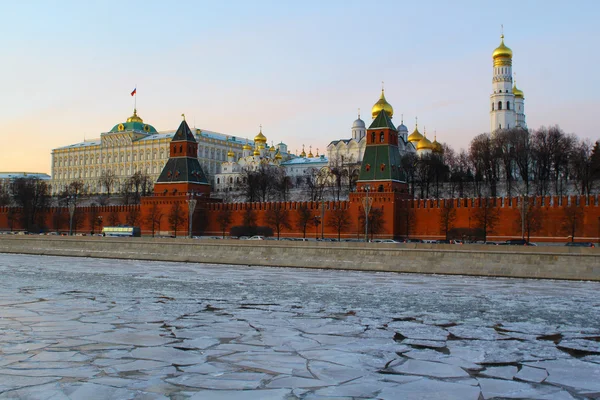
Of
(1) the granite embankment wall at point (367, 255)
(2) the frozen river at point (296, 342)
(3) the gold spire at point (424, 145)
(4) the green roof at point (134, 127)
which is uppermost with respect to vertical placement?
(4) the green roof at point (134, 127)

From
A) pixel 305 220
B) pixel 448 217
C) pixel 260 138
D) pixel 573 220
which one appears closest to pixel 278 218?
pixel 305 220

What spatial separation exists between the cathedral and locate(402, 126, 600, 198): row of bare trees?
289 inches

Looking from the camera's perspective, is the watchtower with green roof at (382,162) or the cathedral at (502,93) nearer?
the watchtower with green roof at (382,162)

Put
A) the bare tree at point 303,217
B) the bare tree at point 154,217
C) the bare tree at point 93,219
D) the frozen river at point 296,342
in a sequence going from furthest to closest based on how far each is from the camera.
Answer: the bare tree at point 93,219, the bare tree at point 154,217, the bare tree at point 303,217, the frozen river at point 296,342

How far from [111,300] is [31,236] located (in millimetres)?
25301

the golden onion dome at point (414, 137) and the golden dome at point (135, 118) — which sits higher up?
the golden dome at point (135, 118)

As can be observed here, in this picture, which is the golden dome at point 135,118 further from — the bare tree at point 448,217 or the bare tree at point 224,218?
the bare tree at point 448,217

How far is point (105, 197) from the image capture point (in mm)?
77375

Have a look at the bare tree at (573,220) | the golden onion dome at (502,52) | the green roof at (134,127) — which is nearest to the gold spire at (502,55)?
the golden onion dome at (502,52)

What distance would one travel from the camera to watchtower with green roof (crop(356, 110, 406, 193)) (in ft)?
140

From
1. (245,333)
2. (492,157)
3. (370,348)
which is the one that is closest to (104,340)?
(245,333)

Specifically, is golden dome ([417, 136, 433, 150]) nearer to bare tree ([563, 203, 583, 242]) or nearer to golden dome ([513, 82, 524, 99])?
golden dome ([513, 82, 524, 99])

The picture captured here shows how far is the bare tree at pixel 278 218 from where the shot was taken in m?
44.9

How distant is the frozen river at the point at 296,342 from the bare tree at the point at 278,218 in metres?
24.9
